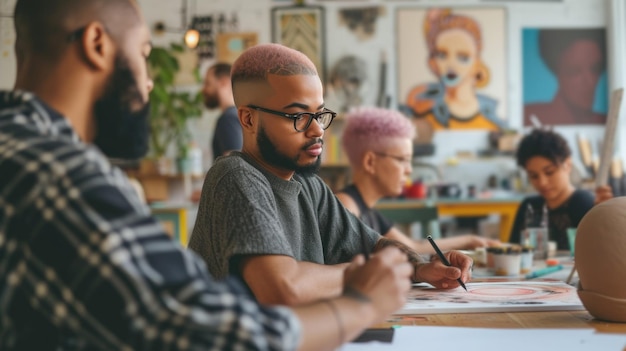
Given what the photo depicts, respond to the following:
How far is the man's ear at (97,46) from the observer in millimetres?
962

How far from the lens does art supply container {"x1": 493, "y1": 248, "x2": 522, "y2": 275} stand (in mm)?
2273

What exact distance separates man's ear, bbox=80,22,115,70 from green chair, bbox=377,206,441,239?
281cm

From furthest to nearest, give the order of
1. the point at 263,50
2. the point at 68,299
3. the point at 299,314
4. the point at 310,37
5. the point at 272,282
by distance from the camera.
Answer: the point at 310,37, the point at 263,50, the point at 272,282, the point at 299,314, the point at 68,299

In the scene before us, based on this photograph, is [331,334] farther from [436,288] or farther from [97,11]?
[436,288]

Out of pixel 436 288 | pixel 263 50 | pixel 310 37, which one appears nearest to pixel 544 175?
pixel 436 288

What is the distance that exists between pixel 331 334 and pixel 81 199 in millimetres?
346

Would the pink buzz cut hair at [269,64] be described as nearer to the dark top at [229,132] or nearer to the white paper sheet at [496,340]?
the white paper sheet at [496,340]

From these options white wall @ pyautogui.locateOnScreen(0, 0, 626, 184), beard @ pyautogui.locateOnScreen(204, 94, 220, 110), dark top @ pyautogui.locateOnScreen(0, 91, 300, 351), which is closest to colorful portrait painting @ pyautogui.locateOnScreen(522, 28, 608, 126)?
white wall @ pyautogui.locateOnScreen(0, 0, 626, 184)

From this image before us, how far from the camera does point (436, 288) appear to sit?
1.86 metres

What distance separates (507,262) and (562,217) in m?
1.15

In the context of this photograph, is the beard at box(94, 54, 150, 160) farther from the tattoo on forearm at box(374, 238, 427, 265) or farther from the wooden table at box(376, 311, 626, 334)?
the tattoo on forearm at box(374, 238, 427, 265)

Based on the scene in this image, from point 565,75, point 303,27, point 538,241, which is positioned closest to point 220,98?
point 538,241

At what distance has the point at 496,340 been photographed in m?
1.29

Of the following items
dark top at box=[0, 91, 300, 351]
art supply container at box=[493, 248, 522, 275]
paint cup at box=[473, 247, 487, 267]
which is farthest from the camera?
paint cup at box=[473, 247, 487, 267]
